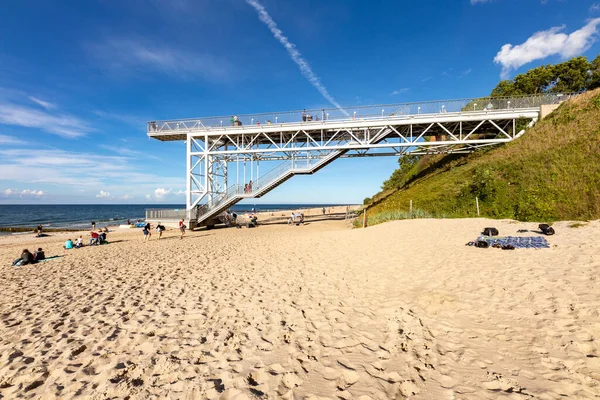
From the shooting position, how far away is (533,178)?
14.3m

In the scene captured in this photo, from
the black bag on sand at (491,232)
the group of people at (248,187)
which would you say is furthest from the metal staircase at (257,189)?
the black bag on sand at (491,232)

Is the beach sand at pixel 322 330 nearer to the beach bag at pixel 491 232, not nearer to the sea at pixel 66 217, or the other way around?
the beach bag at pixel 491 232

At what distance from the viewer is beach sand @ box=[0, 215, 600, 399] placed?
10.4 ft

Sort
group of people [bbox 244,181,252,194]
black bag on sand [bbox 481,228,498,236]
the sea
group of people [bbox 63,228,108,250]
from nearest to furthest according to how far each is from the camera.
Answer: black bag on sand [bbox 481,228,498,236] → group of people [bbox 63,228,108,250] → group of people [bbox 244,181,252,194] → the sea

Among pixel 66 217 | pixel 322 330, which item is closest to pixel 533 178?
pixel 322 330

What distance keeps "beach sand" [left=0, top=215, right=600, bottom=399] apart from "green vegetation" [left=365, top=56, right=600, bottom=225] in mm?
4672

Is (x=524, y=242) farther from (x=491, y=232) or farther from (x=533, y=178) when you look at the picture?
(x=533, y=178)

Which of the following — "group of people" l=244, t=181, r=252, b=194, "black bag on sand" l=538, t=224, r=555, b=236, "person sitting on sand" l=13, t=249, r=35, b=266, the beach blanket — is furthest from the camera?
"group of people" l=244, t=181, r=252, b=194

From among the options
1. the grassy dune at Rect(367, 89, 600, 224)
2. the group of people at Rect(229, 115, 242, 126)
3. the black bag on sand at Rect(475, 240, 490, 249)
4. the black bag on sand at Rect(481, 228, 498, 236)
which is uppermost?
the group of people at Rect(229, 115, 242, 126)

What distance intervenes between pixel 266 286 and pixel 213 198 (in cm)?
1890

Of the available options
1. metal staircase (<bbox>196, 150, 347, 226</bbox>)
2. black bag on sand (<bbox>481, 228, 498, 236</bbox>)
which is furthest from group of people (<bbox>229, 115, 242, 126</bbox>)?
black bag on sand (<bbox>481, 228, 498, 236</bbox>)

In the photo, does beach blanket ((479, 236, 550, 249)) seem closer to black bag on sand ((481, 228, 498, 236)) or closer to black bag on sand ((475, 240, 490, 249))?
black bag on sand ((475, 240, 490, 249))

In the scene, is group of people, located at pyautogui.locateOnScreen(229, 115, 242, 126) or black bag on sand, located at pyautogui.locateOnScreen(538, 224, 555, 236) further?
group of people, located at pyautogui.locateOnScreen(229, 115, 242, 126)

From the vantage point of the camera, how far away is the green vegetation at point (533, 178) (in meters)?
12.2
